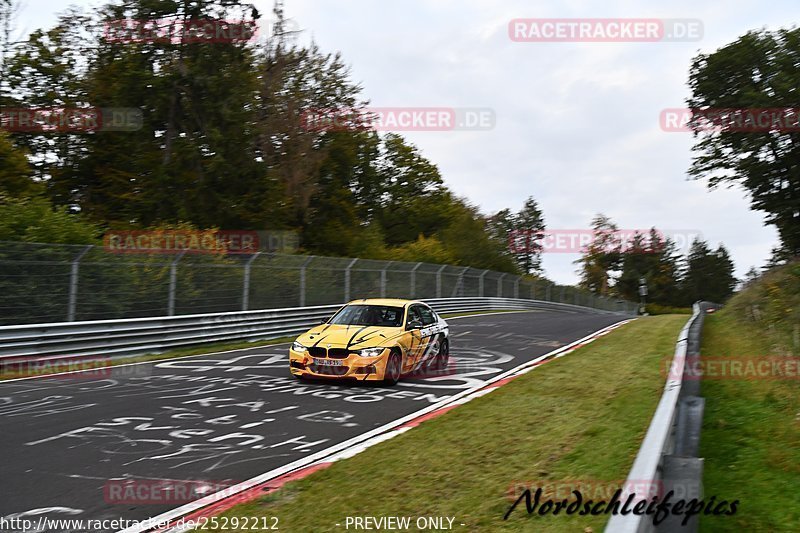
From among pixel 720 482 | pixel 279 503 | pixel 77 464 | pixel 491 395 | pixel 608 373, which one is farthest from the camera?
pixel 608 373

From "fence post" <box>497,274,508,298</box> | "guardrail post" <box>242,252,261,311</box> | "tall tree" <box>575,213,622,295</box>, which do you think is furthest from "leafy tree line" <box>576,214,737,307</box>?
"guardrail post" <box>242,252,261,311</box>

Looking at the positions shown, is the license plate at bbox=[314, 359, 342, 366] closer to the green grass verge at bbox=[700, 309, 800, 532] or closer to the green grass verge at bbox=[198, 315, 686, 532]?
the green grass verge at bbox=[198, 315, 686, 532]

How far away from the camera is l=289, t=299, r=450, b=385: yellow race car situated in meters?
10.8

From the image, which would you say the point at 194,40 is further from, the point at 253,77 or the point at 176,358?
the point at 176,358

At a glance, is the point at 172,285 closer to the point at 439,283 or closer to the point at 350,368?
the point at 350,368

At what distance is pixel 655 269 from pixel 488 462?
122000mm

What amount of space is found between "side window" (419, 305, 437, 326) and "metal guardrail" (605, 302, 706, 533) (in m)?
6.74

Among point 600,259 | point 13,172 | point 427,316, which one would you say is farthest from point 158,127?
point 600,259

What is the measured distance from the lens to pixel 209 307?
58.2 ft

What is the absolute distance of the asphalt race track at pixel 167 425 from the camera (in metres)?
5.66

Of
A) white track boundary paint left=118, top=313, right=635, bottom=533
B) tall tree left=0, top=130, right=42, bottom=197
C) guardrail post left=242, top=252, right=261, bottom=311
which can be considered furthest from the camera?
tall tree left=0, top=130, right=42, bottom=197

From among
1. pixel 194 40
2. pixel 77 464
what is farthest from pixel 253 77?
pixel 77 464

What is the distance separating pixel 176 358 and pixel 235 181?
2266 centimetres

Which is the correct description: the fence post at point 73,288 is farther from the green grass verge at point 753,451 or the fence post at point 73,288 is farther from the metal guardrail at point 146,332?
the green grass verge at point 753,451
